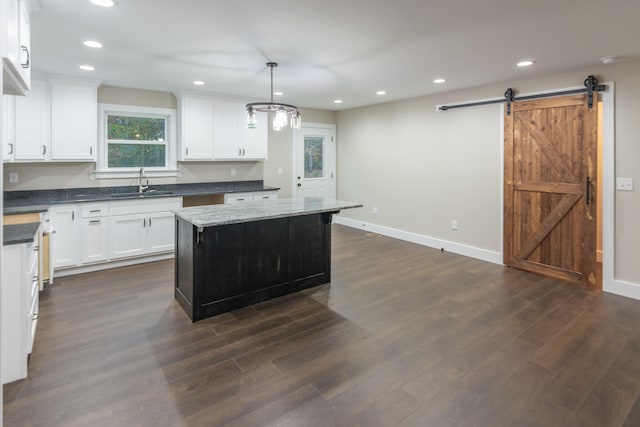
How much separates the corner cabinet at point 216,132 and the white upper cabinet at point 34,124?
1.58 m

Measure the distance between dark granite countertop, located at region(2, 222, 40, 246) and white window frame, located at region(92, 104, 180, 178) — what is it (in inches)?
96.9

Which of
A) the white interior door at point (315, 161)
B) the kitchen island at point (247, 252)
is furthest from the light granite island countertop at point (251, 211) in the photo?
the white interior door at point (315, 161)

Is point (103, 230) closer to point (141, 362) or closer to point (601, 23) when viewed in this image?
point (141, 362)

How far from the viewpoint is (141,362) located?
2596 millimetres

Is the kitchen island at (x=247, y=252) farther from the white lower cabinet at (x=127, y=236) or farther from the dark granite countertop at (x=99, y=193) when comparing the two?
the dark granite countertop at (x=99, y=193)

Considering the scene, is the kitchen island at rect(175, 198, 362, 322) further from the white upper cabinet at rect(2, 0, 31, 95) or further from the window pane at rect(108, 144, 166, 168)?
the window pane at rect(108, 144, 166, 168)

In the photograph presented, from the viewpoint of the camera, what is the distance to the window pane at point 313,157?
7480 mm

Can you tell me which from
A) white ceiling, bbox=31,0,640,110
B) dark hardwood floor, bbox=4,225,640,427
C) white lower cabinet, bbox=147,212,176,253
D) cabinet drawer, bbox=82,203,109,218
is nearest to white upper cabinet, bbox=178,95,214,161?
white ceiling, bbox=31,0,640,110

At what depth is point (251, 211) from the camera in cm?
348

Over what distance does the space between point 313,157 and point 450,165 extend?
2896 mm

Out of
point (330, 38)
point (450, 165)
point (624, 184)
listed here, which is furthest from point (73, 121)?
point (624, 184)

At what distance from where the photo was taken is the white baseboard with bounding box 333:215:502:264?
518 cm

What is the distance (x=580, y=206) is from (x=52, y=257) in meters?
5.93

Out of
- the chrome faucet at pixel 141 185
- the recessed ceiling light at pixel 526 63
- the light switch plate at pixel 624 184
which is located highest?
the recessed ceiling light at pixel 526 63
